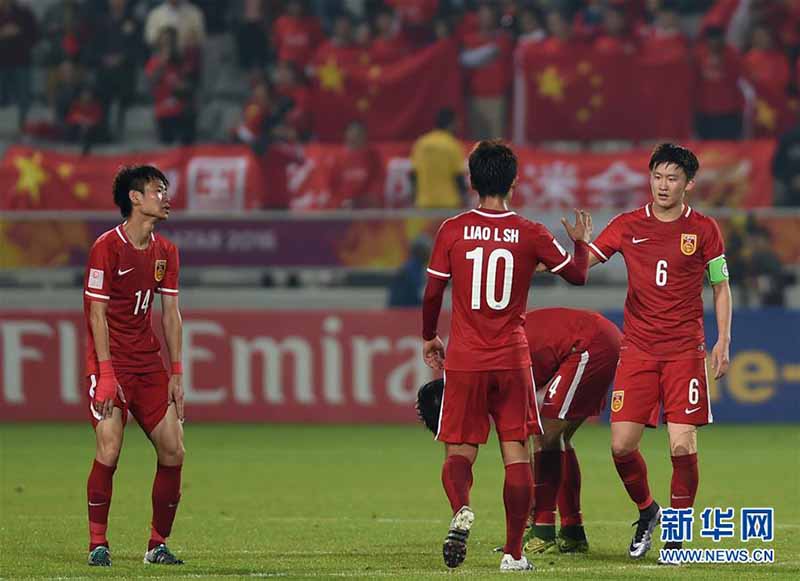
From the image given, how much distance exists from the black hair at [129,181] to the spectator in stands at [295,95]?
463 inches

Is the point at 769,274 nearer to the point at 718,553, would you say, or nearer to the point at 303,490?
the point at 303,490

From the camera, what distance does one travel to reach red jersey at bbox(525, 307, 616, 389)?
338 inches

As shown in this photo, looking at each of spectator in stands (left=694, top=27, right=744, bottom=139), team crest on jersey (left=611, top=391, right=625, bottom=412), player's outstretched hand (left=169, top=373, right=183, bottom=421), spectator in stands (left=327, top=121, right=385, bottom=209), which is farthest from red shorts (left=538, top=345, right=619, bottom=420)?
spectator in stands (left=694, top=27, right=744, bottom=139)

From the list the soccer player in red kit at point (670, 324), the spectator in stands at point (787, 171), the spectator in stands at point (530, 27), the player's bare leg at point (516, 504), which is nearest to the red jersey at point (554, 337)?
the soccer player in red kit at point (670, 324)

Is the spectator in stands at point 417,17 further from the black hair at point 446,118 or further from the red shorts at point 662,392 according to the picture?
the red shorts at point 662,392

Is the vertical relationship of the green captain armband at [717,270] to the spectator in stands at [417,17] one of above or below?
below

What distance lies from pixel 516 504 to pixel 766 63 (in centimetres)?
1337

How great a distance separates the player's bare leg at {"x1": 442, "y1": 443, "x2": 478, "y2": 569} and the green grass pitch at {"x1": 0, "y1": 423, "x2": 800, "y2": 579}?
0.12 m

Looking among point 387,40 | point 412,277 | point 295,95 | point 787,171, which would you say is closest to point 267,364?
point 412,277

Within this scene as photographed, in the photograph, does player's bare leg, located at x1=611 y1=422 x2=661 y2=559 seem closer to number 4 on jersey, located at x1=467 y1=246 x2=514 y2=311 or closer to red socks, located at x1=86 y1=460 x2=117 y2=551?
number 4 on jersey, located at x1=467 y1=246 x2=514 y2=311

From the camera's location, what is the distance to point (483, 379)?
25.0ft

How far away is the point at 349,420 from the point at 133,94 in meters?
6.50

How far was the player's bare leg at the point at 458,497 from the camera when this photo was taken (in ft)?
24.0

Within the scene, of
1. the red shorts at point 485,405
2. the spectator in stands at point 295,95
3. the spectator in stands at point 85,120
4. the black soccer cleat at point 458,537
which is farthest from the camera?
the spectator in stands at point 85,120
